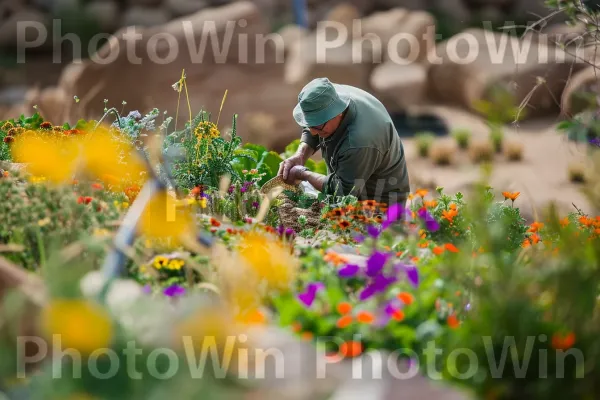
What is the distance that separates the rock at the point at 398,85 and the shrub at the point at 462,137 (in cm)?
164

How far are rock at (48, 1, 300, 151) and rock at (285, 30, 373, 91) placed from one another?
0.28 m

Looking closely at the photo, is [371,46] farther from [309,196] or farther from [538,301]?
[538,301]

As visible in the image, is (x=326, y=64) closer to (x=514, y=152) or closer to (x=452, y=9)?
(x=514, y=152)

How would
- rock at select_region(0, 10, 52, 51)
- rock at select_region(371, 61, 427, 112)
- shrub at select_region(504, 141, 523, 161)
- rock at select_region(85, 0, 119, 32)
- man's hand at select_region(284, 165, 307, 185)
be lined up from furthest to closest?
rock at select_region(85, 0, 119, 32) → rock at select_region(0, 10, 52, 51) → rock at select_region(371, 61, 427, 112) → shrub at select_region(504, 141, 523, 161) → man's hand at select_region(284, 165, 307, 185)

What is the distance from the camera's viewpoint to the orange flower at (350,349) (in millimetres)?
1878

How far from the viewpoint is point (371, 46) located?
1167 centimetres

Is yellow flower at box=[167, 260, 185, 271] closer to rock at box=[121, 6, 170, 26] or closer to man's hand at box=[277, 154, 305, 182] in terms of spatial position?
man's hand at box=[277, 154, 305, 182]

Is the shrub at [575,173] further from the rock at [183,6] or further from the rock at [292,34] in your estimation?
the rock at [183,6]

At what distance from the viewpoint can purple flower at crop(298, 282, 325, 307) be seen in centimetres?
206

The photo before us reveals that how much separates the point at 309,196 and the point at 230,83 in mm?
5682

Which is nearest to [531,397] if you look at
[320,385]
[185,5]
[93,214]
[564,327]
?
[564,327]

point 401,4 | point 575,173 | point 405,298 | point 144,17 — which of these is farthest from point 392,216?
point 401,4

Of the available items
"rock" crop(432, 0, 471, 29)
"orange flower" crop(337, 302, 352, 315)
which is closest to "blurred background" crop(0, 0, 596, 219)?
"rock" crop(432, 0, 471, 29)

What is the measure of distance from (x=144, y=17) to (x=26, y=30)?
91.4 inches
